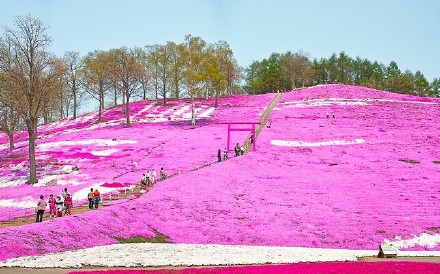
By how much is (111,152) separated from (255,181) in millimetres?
25837

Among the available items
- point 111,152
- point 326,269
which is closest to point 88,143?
point 111,152

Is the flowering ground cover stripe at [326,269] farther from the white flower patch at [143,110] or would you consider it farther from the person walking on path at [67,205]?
the white flower patch at [143,110]

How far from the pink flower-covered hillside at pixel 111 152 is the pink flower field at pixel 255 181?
17cm

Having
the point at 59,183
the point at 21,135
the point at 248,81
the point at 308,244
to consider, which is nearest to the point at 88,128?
the point at 21,135

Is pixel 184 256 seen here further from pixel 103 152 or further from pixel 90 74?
pixel 90 74

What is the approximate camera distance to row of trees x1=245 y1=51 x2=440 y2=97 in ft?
527

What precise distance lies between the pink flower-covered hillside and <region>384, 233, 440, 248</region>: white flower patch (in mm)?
25835

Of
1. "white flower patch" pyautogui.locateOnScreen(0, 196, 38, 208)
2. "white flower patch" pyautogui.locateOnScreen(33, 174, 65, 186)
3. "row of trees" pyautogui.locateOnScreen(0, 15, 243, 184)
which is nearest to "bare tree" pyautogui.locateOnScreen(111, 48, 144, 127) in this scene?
"row of trees" pyautogui.locateOnScreen(0, 15, 243, 184)

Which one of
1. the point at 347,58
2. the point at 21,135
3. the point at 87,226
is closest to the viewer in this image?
the point at 87,226

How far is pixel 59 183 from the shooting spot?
1993 inches

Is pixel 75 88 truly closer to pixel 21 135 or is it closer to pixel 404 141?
pixel 21 135

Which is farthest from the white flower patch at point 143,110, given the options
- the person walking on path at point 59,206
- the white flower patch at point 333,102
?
the person walking on path at point 59,206

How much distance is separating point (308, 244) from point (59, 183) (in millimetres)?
29143

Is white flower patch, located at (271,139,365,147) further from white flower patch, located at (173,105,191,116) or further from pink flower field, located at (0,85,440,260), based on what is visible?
white flower patch, located at (173,105,191,116)
